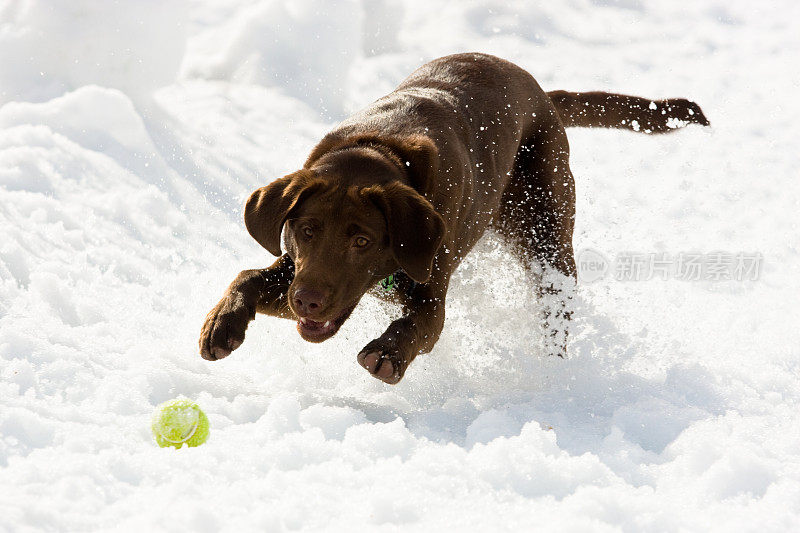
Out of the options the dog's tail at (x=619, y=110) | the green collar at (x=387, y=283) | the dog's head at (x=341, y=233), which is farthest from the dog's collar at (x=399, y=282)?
the dog's tail at (x=619, y=110)

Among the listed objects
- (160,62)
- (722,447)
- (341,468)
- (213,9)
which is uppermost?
(213,9)

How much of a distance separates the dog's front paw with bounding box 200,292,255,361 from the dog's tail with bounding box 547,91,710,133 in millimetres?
2444

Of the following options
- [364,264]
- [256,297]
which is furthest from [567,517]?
[256,297]

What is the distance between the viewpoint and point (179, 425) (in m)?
2.77

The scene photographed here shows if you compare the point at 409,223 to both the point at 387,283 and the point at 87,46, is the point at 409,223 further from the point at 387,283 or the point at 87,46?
the point at 87,46

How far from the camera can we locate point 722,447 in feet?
9.13

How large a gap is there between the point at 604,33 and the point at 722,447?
8.56 metres

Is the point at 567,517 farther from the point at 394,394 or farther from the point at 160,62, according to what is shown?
the point at 160,62

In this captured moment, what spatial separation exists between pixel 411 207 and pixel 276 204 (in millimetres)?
527

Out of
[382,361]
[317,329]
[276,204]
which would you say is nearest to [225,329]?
[317,329]

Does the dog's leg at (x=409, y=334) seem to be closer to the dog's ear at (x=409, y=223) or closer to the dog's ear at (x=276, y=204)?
the dog's ear at (x=409, y=223)

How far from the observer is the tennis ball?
9.02 feet

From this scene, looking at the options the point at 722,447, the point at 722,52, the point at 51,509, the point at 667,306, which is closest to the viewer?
the point at 51,509

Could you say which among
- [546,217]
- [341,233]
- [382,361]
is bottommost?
[382,361]
